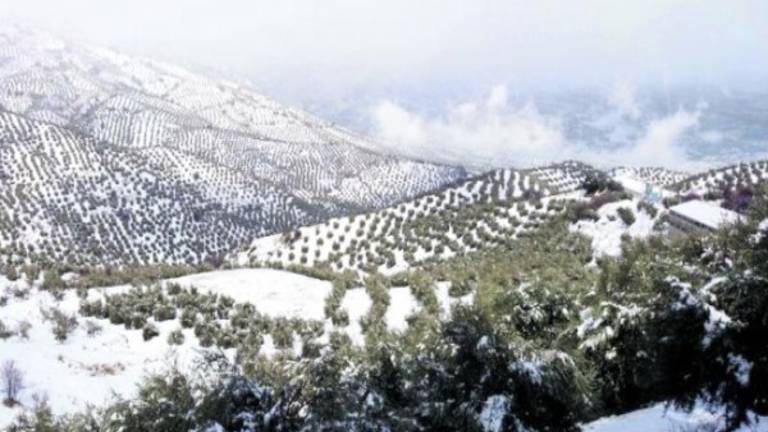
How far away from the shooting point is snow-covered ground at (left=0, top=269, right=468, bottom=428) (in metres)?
14.0

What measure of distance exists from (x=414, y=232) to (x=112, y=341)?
2569 cm

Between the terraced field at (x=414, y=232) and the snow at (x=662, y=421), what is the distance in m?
20.1

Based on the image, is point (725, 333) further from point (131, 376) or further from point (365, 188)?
point (365, 188)

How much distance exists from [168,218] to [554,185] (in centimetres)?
4604

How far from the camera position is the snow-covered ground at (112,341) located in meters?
14.0

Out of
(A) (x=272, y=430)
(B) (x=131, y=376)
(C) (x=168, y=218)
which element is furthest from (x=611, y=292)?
(C) (x=168, y=218)

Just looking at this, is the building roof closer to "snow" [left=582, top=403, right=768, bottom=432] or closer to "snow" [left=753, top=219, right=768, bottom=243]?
"snow" [left=753, top=219, right=768, bottom=243]

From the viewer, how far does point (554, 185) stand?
193ft

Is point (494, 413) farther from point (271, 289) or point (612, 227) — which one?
point (612, 227)

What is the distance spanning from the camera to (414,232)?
1623 inches

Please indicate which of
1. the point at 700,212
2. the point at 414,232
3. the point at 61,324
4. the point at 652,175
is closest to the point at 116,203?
the point at 414,232

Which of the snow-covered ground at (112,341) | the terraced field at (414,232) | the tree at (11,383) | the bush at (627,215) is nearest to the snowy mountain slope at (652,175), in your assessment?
the terraced field at (414,232)

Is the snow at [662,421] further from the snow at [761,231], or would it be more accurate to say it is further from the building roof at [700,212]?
the building roof at [700,212]

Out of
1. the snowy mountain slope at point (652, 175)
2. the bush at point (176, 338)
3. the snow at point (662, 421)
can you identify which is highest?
the snowy mountain slope at point (652, 175)
